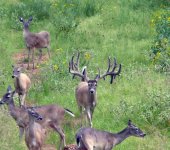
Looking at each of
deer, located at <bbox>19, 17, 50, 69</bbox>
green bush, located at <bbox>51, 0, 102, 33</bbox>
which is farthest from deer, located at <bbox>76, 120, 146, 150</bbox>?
Result: green bush, located at <bbox>51, 0, 102, 33</bbox>

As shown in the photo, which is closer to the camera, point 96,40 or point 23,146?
point 23,146

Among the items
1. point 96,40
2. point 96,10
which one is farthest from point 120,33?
point 96,10

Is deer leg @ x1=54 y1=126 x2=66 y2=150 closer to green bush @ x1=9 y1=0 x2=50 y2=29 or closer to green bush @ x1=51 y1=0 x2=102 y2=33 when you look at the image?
green bush @ x1=51 y1=0 x2=102 y2=33

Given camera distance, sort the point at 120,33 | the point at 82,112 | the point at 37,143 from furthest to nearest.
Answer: the point at 120,33 → the point at 82,112 → the point at 37,143

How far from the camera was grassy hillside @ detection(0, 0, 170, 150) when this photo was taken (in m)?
12.1

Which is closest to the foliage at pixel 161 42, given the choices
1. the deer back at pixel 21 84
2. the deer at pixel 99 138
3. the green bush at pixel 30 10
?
the deer back at pixel 21 84

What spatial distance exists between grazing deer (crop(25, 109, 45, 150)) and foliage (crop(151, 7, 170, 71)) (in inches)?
201

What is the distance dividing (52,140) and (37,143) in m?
1.37

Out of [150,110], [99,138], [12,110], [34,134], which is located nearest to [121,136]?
[99,138]

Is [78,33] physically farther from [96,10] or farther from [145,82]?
[145,82]

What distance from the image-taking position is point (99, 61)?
Result: 54.1 feet

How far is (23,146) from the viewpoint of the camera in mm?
11070

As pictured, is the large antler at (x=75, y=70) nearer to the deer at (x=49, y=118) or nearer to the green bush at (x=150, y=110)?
the green bush at (x=150, y=110)

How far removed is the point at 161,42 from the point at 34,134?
22.6 feet
